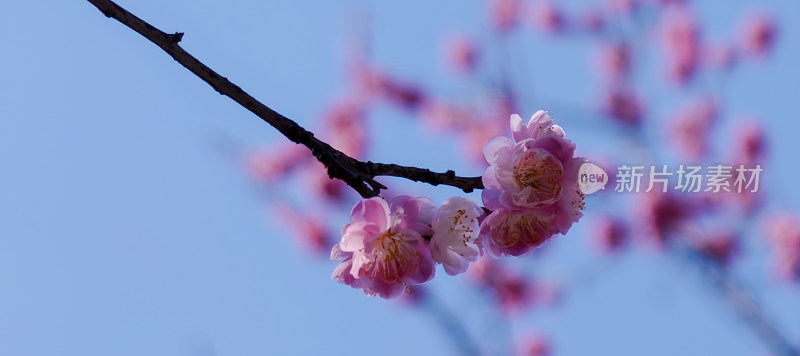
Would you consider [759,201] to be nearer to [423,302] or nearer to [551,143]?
[423,302]

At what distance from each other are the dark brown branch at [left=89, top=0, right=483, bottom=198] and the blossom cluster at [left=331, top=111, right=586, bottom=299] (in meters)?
0.17

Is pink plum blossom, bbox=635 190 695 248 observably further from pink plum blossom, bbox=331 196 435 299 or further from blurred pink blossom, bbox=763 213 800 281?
pink plum blossom, bbox=331 196 435 299

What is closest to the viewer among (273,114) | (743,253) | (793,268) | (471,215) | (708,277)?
(273,114)

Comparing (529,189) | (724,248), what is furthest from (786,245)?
(529,189)

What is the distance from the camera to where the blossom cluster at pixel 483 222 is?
5.49 feet

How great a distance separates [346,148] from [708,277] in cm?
377

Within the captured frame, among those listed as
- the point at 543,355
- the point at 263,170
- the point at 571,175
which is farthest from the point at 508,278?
the point at 571,175

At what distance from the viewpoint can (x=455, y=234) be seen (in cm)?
171

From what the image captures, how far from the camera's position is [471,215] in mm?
1683

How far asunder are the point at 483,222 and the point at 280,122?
550mm

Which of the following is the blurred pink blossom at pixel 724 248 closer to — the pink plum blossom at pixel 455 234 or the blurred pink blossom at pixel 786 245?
the blurred pink blossom at pixel 786 245

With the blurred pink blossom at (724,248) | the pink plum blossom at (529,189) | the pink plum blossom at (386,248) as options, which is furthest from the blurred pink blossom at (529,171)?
Answer: the blurred pink blossom at (724,248)

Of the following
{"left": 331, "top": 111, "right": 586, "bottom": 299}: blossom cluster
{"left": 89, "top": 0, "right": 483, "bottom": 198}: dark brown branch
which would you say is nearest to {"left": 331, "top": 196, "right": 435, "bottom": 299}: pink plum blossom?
{"left": 331, "top": 111, "right": 586, "bottom": 299}: blossom cluster

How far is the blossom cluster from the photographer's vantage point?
167 centimetres
